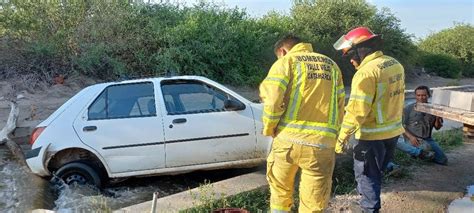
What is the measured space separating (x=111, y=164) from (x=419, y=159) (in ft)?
14.0

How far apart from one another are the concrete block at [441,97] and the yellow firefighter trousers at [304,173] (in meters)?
2.16

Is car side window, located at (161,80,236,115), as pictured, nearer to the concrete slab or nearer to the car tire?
the concrete slab

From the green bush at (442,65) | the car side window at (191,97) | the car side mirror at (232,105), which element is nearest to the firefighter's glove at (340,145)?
the car side mirror at (232,105)

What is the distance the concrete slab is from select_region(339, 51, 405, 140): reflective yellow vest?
1.57m

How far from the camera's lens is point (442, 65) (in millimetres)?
27062

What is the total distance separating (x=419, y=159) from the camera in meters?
6.88

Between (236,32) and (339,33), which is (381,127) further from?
(339,33)

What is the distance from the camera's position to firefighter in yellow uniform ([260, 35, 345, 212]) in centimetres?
366

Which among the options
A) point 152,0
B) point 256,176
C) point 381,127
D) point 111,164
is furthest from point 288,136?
point 152,0

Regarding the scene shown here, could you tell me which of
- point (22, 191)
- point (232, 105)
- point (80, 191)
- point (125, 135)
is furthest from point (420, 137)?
point (22, 191)

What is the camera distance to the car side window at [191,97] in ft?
20.1

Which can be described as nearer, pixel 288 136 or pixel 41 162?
pixel 288 136

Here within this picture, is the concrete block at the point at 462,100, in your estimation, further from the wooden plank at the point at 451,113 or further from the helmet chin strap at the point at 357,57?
the helmet chin strap at the point at 357,57

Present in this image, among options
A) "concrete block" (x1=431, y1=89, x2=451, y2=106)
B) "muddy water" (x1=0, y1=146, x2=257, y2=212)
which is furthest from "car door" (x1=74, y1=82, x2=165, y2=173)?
"concrete block" (x1=431, y1=89, x2=451, y2=106)
